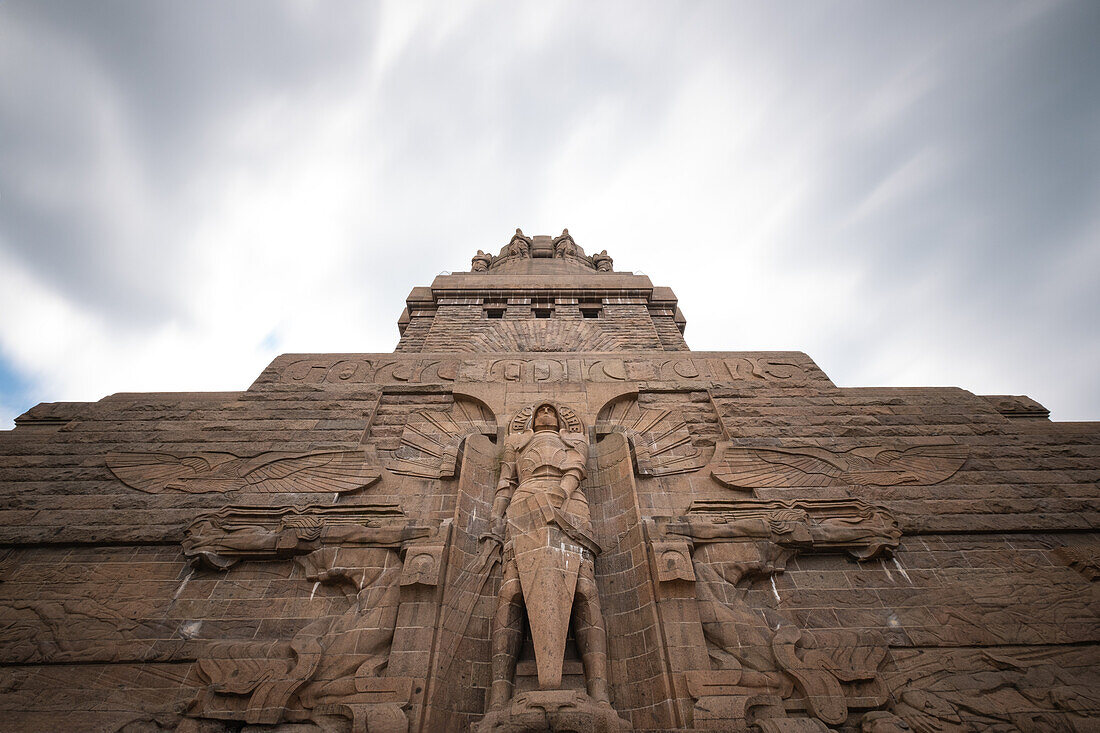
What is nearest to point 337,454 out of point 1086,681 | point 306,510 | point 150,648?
point 306,510

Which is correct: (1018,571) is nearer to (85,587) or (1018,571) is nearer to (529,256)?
(85,587)

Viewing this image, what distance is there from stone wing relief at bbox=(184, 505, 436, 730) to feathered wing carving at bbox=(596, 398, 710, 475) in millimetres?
2910

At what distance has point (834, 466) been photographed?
6816 millimetres

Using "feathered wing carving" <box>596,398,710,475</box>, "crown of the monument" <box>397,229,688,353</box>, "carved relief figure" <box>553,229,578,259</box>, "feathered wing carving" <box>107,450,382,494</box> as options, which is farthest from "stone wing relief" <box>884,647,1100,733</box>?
"carved relief figure" <box>553,229,578,259</box>

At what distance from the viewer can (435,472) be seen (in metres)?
6.64

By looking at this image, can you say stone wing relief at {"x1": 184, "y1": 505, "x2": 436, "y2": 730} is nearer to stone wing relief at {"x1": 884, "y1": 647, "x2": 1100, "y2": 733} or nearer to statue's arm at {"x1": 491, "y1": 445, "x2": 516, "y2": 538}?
statue's arm at {"x1": 491, "y1": 445, "x2": 516, "y2": 538}

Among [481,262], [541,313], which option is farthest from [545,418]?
[481,262]

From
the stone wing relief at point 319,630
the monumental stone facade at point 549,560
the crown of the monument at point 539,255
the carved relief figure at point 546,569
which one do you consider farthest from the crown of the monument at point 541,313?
the stone wing relief at point 319,630

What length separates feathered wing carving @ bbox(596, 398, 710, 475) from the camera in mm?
6812

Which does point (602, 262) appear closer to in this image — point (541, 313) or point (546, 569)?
point (541, 313)

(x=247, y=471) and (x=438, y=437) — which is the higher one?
(x=438, y=437)

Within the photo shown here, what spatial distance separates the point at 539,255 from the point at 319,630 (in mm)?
15222

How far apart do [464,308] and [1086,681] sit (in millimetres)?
11986

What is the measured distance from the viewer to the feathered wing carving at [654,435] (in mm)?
6812
